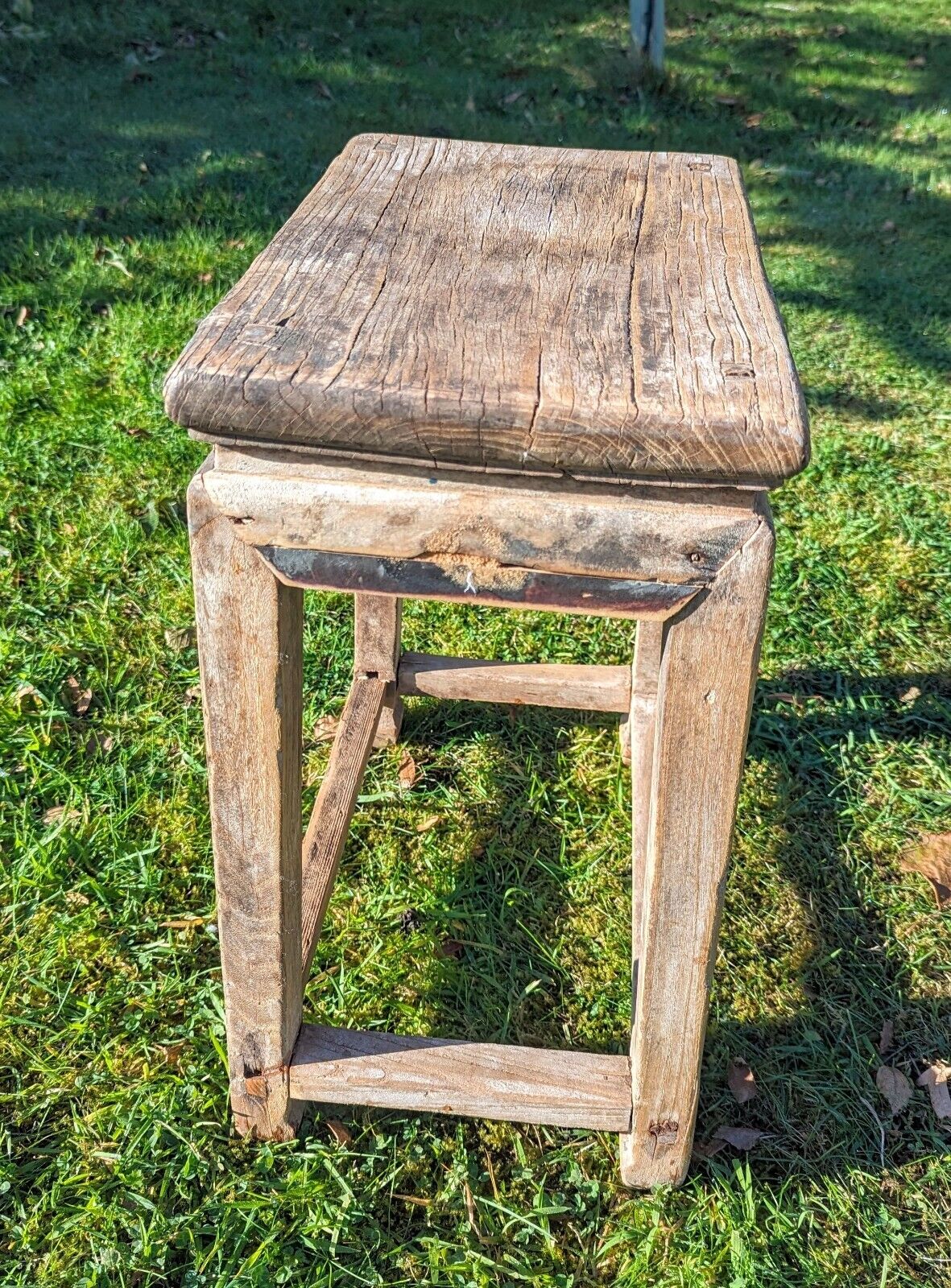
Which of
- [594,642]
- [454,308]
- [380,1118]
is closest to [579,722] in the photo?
[594,642]

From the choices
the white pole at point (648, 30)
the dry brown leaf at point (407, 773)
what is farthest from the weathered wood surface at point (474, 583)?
the white pole at point (648, 30)

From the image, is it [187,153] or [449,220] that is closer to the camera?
[449,220]

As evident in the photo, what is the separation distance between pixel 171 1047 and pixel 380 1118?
13.9 inches

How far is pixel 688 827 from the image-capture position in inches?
49.1

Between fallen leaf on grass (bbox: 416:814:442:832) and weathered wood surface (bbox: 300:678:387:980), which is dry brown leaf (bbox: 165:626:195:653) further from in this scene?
fallen leaf on grass (bbox: 416:814:442:832)

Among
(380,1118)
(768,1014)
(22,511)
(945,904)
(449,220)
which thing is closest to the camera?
(449,220)

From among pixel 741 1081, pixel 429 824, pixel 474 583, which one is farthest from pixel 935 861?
pixel 474 583

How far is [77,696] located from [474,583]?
1544mm

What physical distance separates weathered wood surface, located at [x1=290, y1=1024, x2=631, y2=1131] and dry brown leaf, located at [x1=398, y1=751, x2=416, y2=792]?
2.59 feet

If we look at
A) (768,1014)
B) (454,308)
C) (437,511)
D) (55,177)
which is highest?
(454,308)

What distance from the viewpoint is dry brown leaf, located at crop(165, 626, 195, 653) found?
2576 millimetres

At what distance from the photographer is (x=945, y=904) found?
2.12 metres

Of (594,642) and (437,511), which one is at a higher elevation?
(437,511)

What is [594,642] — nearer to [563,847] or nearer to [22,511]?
[563,847]
